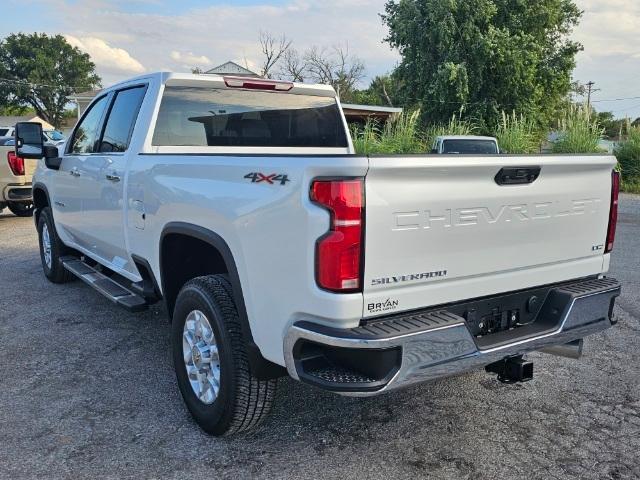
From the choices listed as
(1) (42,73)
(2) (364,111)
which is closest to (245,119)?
(2) (364,111)

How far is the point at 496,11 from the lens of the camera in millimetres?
26156

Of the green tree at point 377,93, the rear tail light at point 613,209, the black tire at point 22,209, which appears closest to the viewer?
the rear tail light at point 613,209

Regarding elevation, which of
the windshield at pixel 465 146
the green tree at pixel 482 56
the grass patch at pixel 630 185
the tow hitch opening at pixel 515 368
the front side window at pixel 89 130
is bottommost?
the grass patch at pixel 630 185

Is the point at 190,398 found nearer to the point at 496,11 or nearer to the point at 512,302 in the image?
the point at 512,302

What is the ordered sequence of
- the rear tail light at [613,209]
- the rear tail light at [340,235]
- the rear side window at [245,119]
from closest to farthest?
the rear tail light at [340,235]
the rear tail light at [613,209]
the rear side window at [245,119]

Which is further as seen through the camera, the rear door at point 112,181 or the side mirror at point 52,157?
the side mirror at point 52,157

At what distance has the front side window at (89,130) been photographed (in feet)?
16.8

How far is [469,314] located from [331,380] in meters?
0.79

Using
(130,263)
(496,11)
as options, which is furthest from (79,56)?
(130,263)

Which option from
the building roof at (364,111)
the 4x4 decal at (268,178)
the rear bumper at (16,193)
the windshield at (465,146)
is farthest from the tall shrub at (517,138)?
the 4x4 decal at (268,178)

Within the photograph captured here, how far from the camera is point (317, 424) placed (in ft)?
11.1

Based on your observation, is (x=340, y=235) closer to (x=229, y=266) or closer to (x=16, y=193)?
(x=229, y=266)

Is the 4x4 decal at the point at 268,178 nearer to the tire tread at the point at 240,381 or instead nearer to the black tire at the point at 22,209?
the tire tread at the point at 240,381

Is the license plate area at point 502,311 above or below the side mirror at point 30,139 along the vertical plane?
below
